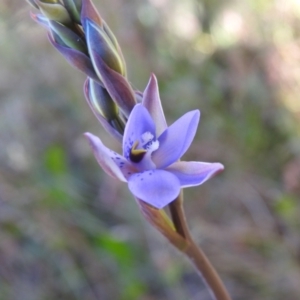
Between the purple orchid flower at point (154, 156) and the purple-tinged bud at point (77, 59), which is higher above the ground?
the purple-tinged bud at point (77, 59)

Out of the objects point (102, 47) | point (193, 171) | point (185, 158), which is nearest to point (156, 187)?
point (193, 171)

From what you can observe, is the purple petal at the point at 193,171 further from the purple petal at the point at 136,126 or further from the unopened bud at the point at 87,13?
the unopened bud at the point at 87,13

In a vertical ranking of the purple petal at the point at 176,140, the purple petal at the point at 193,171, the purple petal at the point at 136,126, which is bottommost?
→ the purple petal at the point at 193,171

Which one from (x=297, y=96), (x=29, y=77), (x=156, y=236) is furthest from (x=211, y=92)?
(x=29, y=77)

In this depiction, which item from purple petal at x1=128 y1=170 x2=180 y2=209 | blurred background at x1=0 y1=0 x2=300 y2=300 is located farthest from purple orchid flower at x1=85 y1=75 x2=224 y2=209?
blurred background at x1=0 y1=0 x2=300 y2=300

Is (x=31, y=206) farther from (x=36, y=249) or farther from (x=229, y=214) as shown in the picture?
(x=229, y=214)

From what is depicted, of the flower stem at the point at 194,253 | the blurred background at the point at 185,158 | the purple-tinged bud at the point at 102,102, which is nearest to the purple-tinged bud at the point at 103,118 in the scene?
the purple-tinged bud at the point at 102,102

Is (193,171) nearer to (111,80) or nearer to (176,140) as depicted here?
(176,140)
